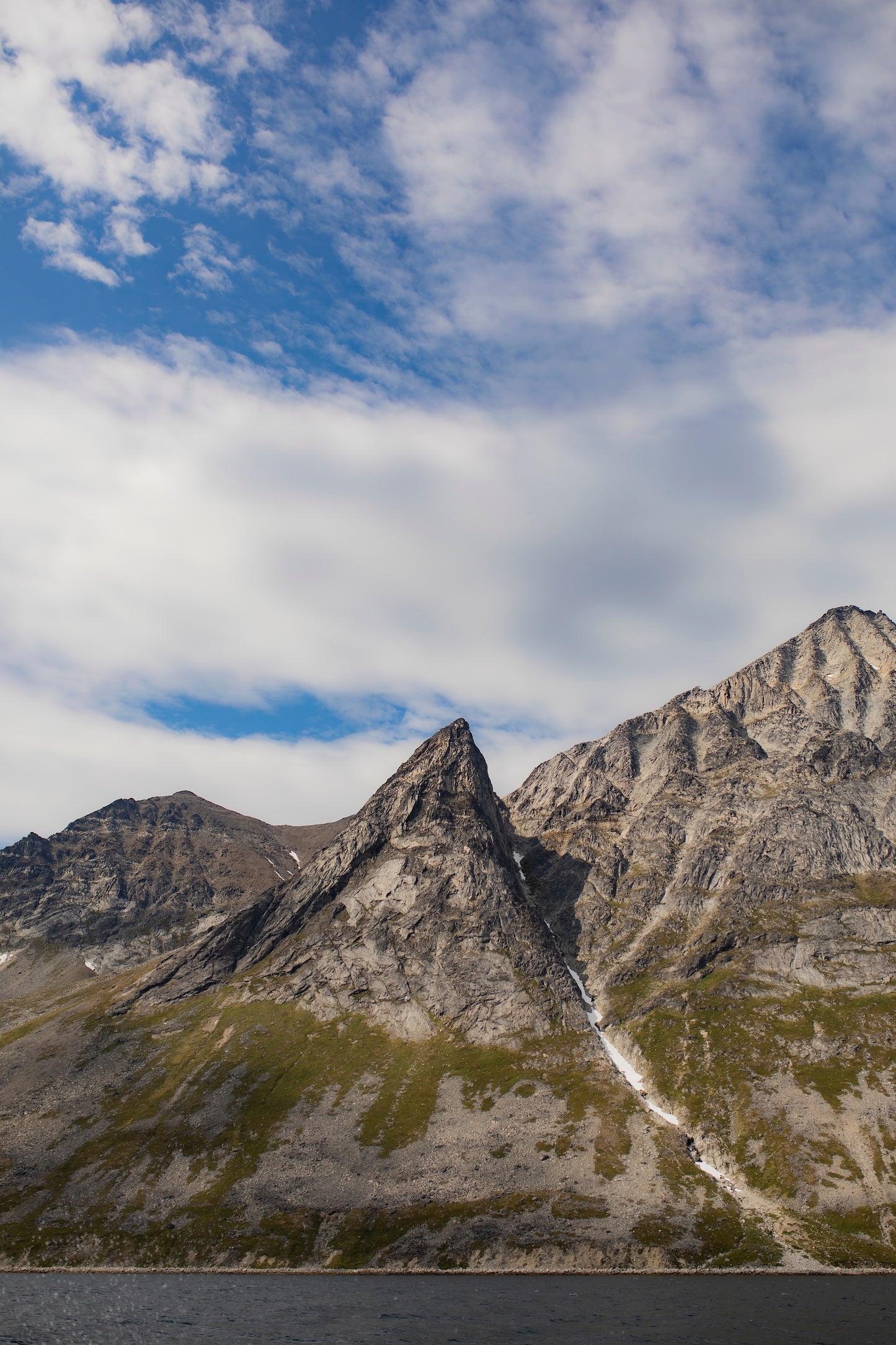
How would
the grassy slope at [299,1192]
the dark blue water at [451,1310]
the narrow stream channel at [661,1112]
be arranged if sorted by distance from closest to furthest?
1. the dark blue water at [451,1310]
2. the grassy slope at [299,1192]
3. the narrow stream channel at [661,1112]

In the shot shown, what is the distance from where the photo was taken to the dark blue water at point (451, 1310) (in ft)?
258

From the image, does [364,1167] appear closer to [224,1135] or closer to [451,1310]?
[224,1135]

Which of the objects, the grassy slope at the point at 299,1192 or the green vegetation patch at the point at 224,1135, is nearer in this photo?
the grassy slope at the point at 299,1192

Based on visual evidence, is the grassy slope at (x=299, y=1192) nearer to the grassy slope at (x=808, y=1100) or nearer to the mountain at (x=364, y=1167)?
the mountain at (x=364, y=1167)

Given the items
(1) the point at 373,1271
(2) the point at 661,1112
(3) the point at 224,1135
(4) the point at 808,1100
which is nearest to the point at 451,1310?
(1) the point at 373,1271

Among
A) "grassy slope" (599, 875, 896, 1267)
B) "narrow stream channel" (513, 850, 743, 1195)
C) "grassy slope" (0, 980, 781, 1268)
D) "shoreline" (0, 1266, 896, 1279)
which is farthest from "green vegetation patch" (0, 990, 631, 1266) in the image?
"grassy slope" (599, 875, 896, 1267)

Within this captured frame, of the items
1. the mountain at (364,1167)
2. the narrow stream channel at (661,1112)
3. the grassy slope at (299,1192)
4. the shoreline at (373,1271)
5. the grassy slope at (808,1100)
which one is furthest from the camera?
the narrow stream channel at (661,1112)

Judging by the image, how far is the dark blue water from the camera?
78750 millimetres

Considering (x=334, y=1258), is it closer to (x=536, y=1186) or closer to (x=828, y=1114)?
(x=536, y=1186)

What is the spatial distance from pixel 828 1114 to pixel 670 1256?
5307cm

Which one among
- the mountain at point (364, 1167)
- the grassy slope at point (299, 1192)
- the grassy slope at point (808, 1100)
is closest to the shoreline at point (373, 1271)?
the mountain at point (364, 1167)

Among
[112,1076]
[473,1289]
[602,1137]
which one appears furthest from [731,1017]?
[112,1076]

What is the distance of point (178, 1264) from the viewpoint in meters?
132

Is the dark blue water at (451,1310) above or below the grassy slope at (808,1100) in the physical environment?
below
